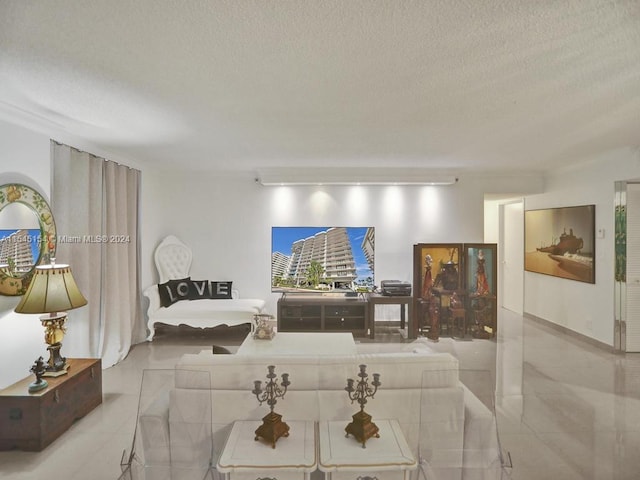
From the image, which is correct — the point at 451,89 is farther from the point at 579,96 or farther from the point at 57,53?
the point at 57,53

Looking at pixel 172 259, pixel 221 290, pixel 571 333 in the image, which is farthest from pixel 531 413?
pixel 172 259

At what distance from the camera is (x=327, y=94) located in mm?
2740

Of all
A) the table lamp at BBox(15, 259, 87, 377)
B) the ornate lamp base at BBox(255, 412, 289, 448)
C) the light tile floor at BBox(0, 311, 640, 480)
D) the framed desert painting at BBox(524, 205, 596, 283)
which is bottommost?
the light tile floor at BBox(0, 311, 640, 480)

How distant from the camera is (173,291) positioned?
564 centimetres

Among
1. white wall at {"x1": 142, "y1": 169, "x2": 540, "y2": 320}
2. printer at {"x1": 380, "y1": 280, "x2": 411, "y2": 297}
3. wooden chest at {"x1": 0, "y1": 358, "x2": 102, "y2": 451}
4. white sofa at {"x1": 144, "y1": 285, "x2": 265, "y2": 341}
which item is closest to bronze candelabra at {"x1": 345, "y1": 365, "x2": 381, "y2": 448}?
wooden chest at {"x1": 0, "y1": 358, "x2": 102, "y2": 451}

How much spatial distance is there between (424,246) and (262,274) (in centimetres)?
260

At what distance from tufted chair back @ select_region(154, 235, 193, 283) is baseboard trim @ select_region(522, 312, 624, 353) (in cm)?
587

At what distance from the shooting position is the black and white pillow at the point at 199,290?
5.89m

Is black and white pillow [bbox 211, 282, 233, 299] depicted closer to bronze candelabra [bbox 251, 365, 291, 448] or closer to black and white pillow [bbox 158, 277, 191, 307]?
black and white pillow [bbox 158, 277, 191, 307]

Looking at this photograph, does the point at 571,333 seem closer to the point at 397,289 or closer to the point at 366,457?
the point at 397,289

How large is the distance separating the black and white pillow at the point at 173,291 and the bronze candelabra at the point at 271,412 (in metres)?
3.92

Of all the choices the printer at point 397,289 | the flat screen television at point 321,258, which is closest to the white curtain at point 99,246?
the flat screen television at point 321,258

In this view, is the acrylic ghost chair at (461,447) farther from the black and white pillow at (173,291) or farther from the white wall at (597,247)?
the black and white pillow at (173,291)

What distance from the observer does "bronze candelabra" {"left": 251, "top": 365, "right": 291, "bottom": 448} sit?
71.3 inches
